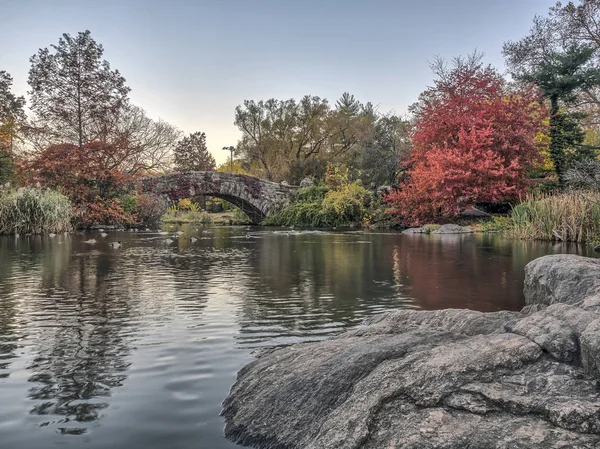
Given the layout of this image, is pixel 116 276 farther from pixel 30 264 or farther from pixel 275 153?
pixel 275 153

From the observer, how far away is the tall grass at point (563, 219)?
12281 millimetres

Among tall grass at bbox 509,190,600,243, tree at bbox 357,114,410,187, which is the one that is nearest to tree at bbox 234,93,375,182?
tree at bbox 357,114,410,187

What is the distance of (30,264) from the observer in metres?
8.34

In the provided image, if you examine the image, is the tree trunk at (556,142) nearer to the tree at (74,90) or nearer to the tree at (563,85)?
the tree at (563,85)

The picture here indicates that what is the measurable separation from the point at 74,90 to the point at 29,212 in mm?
8011

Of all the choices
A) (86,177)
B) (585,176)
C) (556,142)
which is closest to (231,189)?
(86,177)

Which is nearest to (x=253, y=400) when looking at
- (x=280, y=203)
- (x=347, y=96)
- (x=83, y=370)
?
(x=83, y=370)

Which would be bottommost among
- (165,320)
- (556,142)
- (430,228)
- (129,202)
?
(165,320)

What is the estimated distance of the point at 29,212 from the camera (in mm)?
16703

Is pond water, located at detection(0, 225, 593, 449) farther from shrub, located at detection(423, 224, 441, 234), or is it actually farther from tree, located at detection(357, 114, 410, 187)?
tree, located at detection(357, 114, 410, 187)

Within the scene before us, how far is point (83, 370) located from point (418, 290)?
4.04 meters

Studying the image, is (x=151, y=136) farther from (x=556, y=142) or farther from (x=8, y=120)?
(x=556, y=142)

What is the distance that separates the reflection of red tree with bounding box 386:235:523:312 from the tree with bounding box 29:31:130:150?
17199 mm

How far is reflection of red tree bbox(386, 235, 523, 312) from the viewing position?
17.1ft
